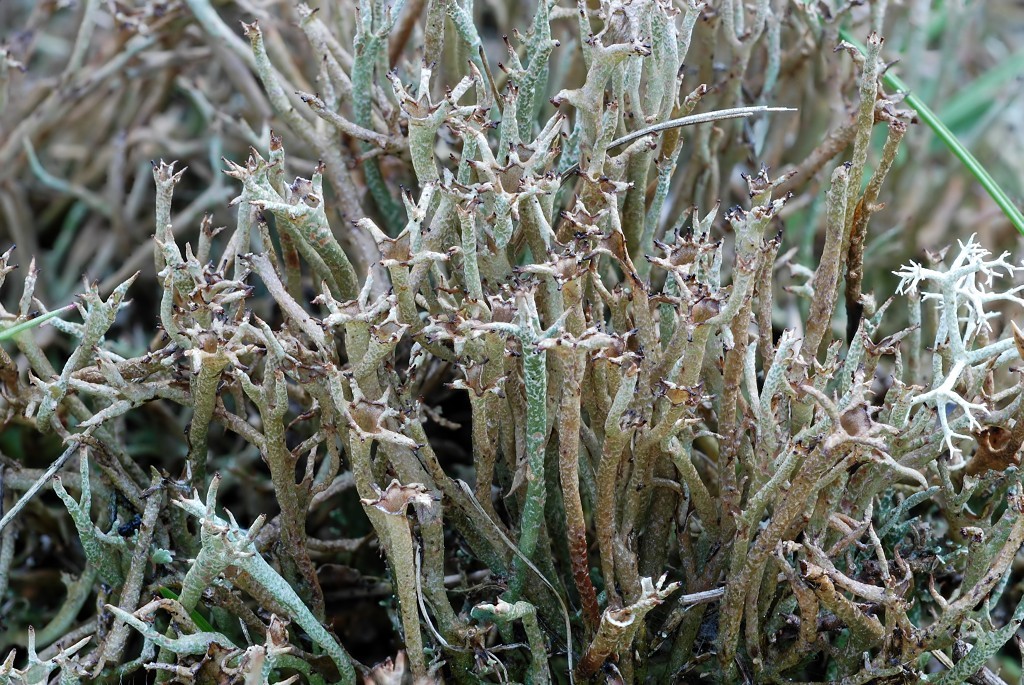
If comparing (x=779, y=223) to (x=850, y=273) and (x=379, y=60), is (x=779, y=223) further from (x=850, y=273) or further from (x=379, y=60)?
(x=379, y=60)

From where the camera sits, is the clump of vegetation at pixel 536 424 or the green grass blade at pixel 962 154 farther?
the green grass blade at pixel 962 154

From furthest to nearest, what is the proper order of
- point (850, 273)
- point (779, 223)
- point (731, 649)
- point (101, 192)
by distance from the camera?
1. point (101, 192)
2. point (779, 223)
3. point (850, 273)
4. point (731, 649)

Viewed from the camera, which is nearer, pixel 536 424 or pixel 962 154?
pixel 536 424

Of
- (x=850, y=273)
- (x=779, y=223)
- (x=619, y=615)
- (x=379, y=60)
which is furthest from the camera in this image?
(x=779, y=223)

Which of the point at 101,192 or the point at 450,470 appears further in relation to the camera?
the point at 101,192

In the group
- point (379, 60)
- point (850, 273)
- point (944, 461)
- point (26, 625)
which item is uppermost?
point (379, 60)

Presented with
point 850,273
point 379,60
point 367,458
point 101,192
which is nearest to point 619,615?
point 367,458

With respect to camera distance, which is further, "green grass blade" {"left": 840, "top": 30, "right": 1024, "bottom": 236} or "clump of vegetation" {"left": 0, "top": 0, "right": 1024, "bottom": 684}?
"green grass blade" {"left": 840, "top": 30, "right": 1024, "bottom": 236}

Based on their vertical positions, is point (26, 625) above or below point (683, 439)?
below
